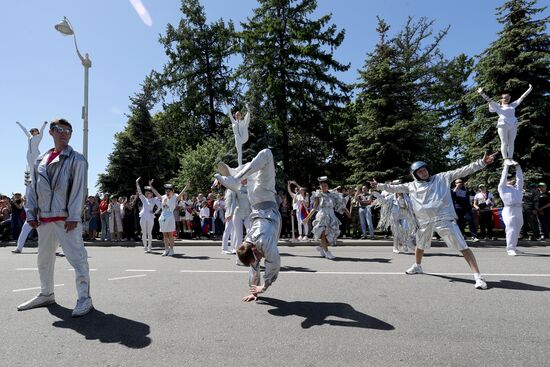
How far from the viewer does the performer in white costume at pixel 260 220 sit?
5.14 metres

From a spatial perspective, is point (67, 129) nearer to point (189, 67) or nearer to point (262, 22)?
point (262, 22)

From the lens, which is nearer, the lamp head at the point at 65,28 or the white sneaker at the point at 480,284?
the white sneaker at the point at 480,284

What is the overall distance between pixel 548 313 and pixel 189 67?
36537 mm

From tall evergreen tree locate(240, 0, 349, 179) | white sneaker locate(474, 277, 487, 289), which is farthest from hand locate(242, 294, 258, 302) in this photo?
tall evergreen tree locate(240, 0, 349, 179)

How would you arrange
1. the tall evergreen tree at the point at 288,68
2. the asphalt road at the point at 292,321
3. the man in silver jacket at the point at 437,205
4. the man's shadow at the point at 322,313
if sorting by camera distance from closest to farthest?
1. the asphalt road at the point at 292,321
2. the man's shadow at the point at 322,313
3. the man in silver jacket at the point at 437,205
4. the tall evergreen tree at the point at 288,68

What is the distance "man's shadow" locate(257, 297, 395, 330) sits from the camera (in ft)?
14.1

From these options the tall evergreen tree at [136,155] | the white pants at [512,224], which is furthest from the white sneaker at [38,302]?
the tall evergreen tree at [136,155]

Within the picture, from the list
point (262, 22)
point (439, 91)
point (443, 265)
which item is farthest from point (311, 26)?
point (443, 265)

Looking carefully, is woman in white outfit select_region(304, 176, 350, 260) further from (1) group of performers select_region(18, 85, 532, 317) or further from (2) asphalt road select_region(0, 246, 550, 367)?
(1) group of performers select_region(18, 85, 532, 317)

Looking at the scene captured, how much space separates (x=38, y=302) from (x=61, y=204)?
4.65 ft

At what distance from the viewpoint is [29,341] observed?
Answer: 155 inches

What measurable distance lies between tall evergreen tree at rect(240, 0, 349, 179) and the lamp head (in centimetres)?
1359

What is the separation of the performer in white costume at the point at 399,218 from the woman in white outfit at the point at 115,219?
10.7m

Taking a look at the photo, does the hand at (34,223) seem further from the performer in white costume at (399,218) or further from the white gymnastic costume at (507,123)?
the white gymnastic costume at (507,123)
